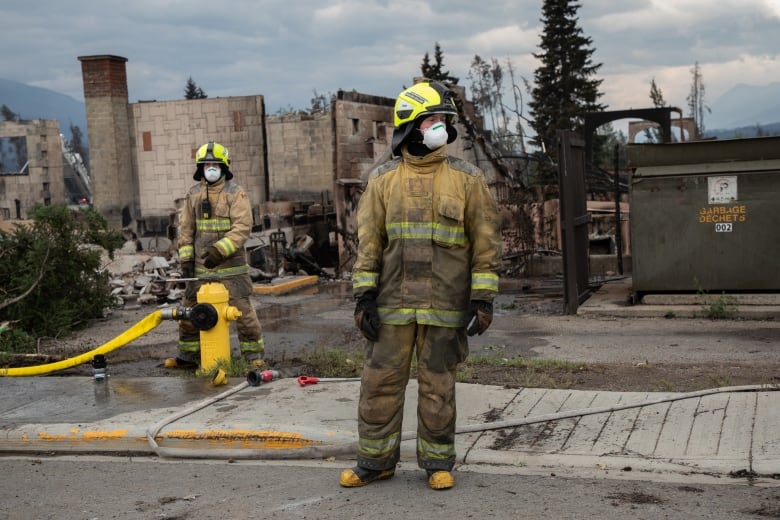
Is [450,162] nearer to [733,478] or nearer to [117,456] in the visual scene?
[733,478]

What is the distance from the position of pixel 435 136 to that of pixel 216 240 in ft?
13.4

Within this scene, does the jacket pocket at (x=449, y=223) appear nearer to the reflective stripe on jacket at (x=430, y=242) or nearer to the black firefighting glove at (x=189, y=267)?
the reflective stripe on jacket at (x=430, y=242)

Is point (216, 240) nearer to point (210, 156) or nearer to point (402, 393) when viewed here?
point (210, 156)

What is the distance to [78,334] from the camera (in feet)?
37.1

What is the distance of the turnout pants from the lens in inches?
193

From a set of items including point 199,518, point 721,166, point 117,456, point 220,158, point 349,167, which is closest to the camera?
point 199,518

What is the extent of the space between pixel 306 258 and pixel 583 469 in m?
12.3

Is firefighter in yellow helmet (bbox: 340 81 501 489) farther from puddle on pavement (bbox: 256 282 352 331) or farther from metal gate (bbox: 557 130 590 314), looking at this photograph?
puddle on pavement (bbox: 256 282 352 331)

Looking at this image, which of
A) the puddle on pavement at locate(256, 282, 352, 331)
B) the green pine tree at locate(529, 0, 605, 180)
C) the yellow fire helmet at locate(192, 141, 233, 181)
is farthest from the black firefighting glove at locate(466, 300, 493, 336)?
the green pine tree at locate(529, 0, 605, 180)

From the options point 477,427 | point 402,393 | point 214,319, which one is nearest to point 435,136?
point 402,393

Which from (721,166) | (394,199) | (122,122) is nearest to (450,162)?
(394,199)

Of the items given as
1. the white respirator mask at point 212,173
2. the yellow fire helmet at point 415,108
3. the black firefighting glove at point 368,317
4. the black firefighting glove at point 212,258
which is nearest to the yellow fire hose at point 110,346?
the black firefighting glove at point 212,258

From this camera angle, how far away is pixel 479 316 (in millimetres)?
4812

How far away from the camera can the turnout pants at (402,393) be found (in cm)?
491
